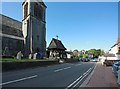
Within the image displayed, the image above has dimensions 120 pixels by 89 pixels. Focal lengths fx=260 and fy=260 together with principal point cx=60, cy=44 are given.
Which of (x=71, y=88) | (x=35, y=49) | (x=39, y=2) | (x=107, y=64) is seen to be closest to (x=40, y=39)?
(x=35, y=49)

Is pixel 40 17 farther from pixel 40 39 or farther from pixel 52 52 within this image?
pixel 52 52

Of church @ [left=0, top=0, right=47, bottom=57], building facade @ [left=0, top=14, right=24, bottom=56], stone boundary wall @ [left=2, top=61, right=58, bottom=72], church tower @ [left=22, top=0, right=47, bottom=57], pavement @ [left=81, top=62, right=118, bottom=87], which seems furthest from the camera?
church tower @ [left=22, top=0, right=47, bottom=57]

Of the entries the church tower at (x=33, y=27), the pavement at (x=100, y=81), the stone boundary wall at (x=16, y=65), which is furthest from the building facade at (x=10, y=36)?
the pavement at (x=100, y=81)

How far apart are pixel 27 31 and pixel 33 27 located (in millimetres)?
2056

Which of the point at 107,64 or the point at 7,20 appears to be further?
the point at 7,20

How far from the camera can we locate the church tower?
6744 cm

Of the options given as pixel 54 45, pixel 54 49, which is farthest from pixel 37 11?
pixel 54 49

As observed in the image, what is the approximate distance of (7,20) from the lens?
6969cm

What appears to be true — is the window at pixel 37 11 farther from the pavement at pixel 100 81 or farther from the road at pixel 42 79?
the pavement at pixel 100 81

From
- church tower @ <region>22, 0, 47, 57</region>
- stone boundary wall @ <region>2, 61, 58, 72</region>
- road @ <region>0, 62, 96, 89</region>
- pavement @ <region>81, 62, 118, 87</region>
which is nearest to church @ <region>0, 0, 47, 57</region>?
church tower @ <region>22, 0, 47, 57</region>

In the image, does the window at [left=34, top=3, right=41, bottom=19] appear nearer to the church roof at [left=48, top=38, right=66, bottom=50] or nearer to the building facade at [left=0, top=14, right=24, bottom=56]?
the building facade at [left=0, top=14, right=24, bottom=56]

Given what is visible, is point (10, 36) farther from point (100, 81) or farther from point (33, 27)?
point (100, 81)

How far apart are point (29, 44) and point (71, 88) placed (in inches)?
2153

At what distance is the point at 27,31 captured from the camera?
225ft
